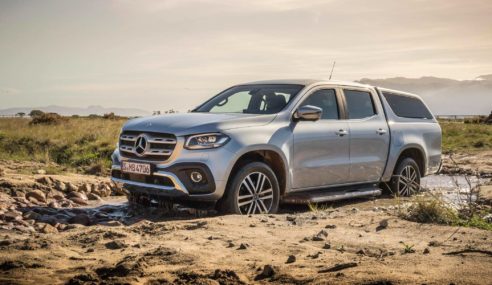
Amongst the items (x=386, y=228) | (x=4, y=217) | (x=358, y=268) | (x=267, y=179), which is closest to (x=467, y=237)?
(x=386, y=228)

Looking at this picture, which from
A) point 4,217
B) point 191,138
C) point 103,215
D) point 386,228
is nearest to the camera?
point 386,228

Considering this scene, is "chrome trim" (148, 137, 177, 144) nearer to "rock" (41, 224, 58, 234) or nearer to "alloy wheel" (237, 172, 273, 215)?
"alloy wheel" (237, 172, 273, 215)

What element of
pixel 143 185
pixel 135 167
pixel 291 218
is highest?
pixel 135 167

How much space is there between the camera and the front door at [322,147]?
28.4 feet

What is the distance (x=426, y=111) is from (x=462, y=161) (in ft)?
25.1

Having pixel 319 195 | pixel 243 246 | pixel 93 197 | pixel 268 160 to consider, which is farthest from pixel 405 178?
pixel 243 246

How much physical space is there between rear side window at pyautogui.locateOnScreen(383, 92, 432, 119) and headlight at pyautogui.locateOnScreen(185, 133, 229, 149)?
12.4ft

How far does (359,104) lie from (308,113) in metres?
1.70

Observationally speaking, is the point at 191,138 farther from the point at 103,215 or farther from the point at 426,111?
the point at 426,111

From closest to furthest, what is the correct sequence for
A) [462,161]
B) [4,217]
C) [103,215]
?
[4,217] < [103,215] < [462,161]

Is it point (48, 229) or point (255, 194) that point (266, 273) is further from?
point (48, 229)

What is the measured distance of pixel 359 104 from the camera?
992 centimetres

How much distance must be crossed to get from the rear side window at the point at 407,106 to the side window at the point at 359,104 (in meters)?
0.54

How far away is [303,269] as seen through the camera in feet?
16.6
